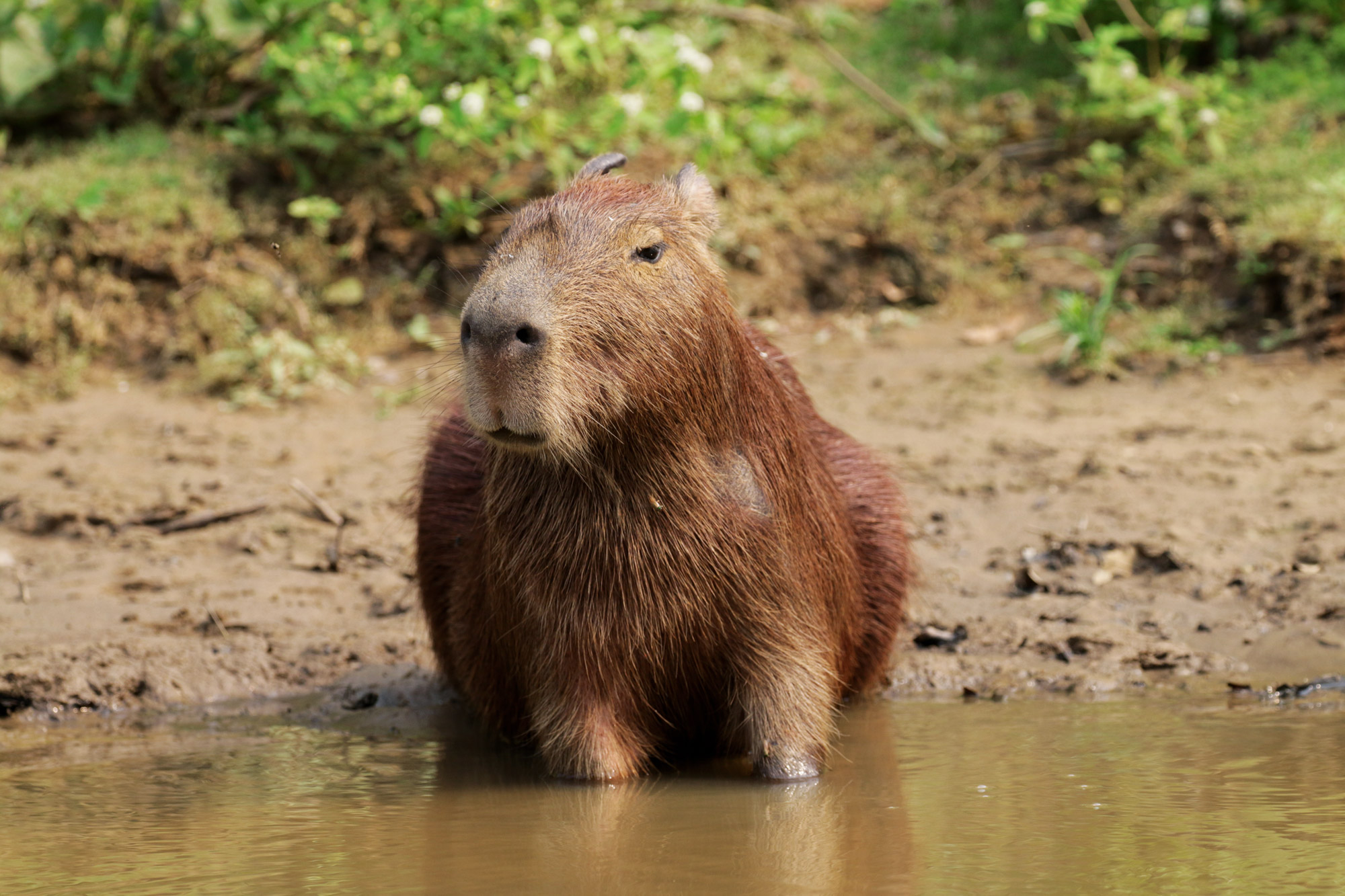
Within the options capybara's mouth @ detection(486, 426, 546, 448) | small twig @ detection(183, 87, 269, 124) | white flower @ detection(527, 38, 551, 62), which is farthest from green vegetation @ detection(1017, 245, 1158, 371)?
small twig @ detection(183, 87, 269, 124)

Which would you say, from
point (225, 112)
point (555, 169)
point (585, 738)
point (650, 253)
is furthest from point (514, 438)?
point (225, 112)

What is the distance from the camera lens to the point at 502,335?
2799 millimetres

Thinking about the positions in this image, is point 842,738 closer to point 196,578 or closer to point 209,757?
point 209,757

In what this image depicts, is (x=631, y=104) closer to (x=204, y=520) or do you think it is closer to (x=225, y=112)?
(x=225, y=112)

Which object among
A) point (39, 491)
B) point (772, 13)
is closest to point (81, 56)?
point (39, 491)

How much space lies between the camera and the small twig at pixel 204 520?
17.1ft

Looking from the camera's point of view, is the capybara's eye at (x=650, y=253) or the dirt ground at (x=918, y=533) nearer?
the capybara's eye at (x=650, y=253)

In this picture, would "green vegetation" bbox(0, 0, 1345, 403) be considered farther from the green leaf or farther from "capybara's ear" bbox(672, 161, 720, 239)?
"capybara's ear" bbox(672, 161, 720, 239)

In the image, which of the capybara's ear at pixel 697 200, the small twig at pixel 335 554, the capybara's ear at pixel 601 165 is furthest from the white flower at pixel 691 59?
the capybara's ear at pixel 697 200

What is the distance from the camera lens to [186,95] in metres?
7.84

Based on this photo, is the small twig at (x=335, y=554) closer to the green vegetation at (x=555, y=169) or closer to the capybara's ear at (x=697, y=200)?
the green vegetation at (x=555, y=169)

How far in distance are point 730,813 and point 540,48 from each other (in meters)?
4.36

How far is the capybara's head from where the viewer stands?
281 centimetres

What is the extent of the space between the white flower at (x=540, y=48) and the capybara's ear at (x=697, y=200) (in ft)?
11.1
